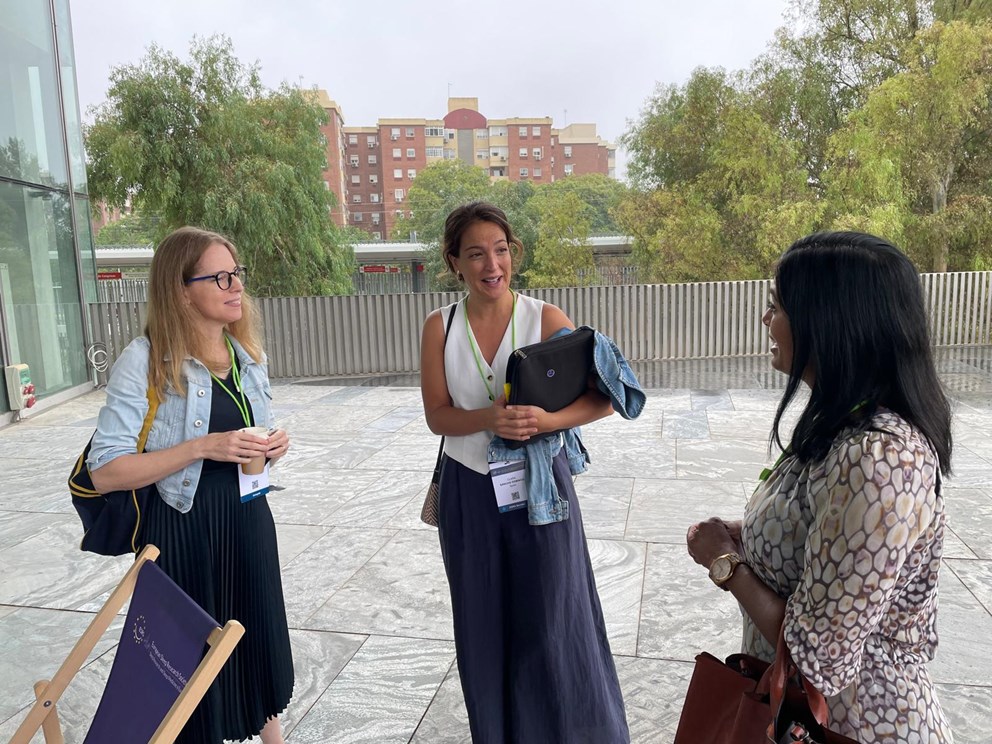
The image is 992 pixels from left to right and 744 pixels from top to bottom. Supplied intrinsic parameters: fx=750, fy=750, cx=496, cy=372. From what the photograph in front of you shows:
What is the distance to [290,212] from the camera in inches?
704

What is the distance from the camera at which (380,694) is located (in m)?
2.78

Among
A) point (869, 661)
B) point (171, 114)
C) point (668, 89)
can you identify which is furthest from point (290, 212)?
point (869, 661)

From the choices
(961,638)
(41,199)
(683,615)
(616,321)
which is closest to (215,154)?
(41,199)

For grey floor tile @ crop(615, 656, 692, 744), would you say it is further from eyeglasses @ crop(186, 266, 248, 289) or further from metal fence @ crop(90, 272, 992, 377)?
A: metal fence @ crop(90, 272, 992, 377)

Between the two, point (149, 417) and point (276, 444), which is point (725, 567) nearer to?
point (276, 444)

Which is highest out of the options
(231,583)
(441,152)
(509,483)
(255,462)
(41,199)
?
(441,152)

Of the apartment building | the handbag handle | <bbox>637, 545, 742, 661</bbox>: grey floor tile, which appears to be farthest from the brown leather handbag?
the apartment building

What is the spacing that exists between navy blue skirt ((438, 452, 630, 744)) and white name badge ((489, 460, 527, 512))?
40mm

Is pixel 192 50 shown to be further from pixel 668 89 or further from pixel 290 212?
pixel 668 89

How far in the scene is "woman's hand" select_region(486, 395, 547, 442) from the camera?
1.96m

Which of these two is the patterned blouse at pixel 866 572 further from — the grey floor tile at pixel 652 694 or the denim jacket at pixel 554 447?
the grey floor tile at pixel 652 694

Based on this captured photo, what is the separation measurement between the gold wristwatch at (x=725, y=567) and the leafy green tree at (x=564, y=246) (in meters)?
23.0

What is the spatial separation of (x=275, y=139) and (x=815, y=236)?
59.9 ft

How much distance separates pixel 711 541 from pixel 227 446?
3.83 ft
